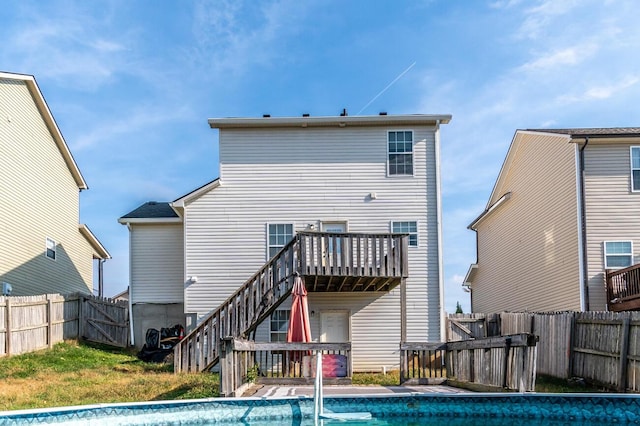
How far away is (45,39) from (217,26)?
17.4ft

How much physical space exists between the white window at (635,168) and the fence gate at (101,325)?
17001 millimetres

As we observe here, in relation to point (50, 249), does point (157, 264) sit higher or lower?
lower

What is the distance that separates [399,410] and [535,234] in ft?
46.4

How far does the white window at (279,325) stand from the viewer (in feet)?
61.0

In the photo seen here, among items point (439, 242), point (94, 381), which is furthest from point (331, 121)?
point (94, 381)

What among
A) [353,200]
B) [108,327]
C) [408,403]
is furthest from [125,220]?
[408,403]

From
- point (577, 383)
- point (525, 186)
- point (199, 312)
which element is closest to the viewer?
point (577, 383)

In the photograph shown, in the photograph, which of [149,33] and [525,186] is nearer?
[149,33]

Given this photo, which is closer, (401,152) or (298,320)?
(298,320)

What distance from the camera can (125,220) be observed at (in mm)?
20703

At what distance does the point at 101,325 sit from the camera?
21.2m

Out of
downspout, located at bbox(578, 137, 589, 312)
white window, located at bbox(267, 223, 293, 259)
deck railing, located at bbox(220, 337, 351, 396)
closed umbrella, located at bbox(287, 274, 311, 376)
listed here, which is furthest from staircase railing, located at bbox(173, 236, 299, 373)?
downspout, located at bbox(578, 137, 589, 312)

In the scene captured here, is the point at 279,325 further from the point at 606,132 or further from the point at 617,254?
the point at 606,132

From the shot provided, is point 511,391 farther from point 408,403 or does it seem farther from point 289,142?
point 289,142
